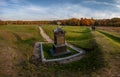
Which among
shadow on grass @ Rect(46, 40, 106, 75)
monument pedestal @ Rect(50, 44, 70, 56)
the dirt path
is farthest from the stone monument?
the dirt path

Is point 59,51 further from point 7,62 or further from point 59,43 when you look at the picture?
point 7,62

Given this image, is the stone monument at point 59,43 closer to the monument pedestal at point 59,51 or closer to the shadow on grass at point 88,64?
the monument pedestal at point 59,51

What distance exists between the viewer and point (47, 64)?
20.6m

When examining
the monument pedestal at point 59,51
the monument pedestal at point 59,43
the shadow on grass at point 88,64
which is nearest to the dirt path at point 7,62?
the shadow on grass at point 88,64

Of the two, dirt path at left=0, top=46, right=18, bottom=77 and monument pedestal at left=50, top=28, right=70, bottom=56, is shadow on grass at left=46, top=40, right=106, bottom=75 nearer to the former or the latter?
monument pedestal at left=50, top=28, right=70, bottom=56

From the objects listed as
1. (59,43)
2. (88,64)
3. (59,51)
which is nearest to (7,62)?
(59,51)

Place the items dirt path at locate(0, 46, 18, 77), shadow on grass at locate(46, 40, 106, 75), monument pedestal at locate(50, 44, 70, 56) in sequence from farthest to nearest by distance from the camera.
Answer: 1. monument pedestal at locate(50, 44, 70, 56)
2. shadow on grass at locate(46, 40, 106, 75)
3. dirt path at locate(0, 46, 18, 77)

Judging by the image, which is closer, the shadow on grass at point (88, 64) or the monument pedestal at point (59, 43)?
the shadow on grass at point (88, 64)

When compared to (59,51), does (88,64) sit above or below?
below

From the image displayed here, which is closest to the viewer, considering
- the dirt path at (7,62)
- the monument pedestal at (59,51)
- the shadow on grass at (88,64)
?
the dirt path at (7,62)

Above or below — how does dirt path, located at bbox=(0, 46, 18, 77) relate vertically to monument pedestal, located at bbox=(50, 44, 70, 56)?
below

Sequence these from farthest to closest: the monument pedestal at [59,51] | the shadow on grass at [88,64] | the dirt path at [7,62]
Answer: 1. the monument pedestal at [59,51]
2. the shadow on grass at [88,64]
3. the dirt path at [7,62]

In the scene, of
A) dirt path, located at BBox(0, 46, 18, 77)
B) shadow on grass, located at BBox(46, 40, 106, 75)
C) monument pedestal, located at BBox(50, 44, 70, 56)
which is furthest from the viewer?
monument pedestal, located at BBox(50, 44, 70, 56)

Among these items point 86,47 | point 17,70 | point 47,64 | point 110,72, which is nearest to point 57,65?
point 47,64
